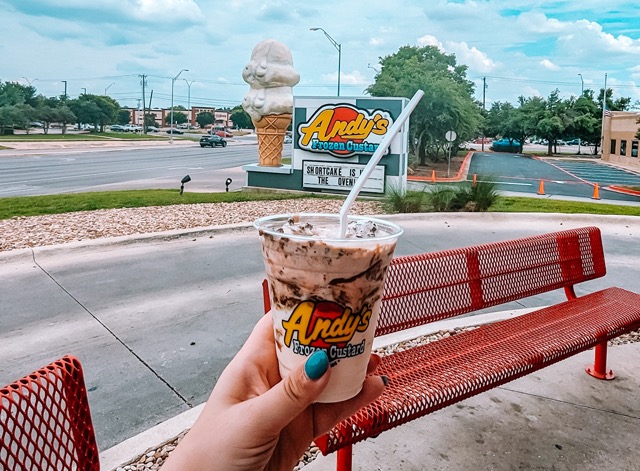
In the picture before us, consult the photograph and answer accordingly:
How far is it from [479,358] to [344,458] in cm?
100

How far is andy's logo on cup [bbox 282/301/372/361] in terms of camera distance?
50.6 inches

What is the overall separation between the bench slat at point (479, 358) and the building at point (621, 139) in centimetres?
4072

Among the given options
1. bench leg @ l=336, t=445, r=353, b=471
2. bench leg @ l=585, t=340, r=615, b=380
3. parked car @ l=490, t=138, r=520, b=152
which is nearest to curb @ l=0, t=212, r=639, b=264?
bench leg @ l=336, t=445, r=353, b=471

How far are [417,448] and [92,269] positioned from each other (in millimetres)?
5050

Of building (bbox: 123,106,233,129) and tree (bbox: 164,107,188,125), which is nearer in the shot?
tree (bbox: 164,107,188,125)

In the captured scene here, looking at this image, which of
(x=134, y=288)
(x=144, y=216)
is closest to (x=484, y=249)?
(x=134, y=288)

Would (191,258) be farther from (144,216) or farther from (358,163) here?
(358,163)

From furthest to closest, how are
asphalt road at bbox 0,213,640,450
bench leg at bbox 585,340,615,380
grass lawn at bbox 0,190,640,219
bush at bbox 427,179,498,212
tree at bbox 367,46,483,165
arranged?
tree at bbox 367,46,483,165 → bush at bbox 427,179,498,212 → grass lawn at bbox 0,190,640,219 → bench leg at bbox 585,340,615,380 → asphalt road at bbox 0,213,640,450

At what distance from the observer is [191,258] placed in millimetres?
7367

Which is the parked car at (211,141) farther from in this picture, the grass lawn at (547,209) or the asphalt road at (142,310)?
the asphalt road at (142,310)

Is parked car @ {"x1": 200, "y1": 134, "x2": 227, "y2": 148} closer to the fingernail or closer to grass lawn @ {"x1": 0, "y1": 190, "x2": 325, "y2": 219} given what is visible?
grass lawn @ {"x1": 0, "y1": 190, "x2": 325, "y2": 219}

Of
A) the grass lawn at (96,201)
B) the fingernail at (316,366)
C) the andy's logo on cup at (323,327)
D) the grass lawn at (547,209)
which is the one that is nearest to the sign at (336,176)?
the grass lawn at (96,201)

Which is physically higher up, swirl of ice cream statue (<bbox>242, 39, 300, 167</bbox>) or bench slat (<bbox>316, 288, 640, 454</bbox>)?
swirl of ice cream statue (<bbox>242, 39, 300, 167</bbox>)

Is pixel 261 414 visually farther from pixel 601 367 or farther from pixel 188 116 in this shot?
pixel 188 116
